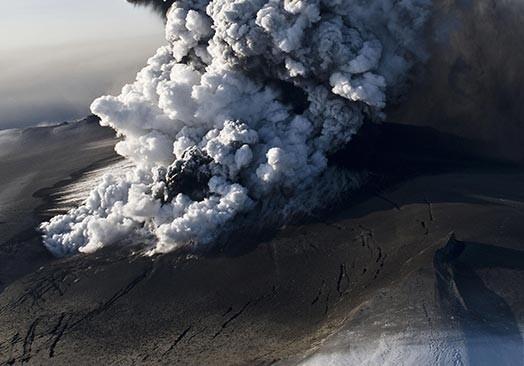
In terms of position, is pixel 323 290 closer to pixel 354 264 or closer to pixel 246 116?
pixel 354 264

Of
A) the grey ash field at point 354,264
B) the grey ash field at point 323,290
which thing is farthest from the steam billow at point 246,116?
the grey ash field at point 323,290

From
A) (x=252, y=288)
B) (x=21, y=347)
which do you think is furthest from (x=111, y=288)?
(x=252, y=288)

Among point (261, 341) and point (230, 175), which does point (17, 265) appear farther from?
point (261, 341)

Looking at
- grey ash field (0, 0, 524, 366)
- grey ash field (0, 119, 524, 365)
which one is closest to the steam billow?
grey ash field (0, 0, 524, 366)

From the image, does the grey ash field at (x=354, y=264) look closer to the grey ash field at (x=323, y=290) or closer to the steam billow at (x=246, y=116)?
the grey ash field at (x=323, y=290)

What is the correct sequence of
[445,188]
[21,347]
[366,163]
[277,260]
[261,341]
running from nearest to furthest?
[261,341], [21,347], [277,260], [445,188], [366,163]

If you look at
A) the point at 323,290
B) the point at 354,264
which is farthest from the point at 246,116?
the point at 323,290
